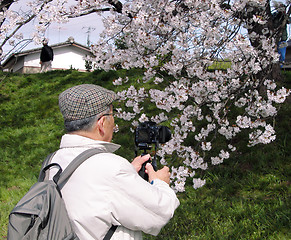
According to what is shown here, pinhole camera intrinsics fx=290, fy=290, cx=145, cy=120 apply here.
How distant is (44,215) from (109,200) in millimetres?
298

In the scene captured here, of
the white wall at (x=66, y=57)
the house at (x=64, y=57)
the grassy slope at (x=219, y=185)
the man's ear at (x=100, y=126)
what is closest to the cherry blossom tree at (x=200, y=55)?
the grassy slope at (x=219, y=185)

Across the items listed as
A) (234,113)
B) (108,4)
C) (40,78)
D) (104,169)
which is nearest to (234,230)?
(104,169)

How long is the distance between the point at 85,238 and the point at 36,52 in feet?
88.3

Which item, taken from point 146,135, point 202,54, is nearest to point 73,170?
point 146,135

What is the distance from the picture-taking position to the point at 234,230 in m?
3.46

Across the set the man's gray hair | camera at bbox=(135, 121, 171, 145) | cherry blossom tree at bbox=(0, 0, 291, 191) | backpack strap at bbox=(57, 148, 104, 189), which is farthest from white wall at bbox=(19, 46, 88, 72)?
backpack strap at bbox=(57, 148, 104, 189)

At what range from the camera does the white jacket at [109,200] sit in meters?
1.38

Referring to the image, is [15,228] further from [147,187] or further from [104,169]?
[147,187]

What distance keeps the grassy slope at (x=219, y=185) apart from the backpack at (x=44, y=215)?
252cm

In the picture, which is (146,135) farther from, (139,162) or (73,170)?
(73,170)

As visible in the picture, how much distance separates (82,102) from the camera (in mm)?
1565

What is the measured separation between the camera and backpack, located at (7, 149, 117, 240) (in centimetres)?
130

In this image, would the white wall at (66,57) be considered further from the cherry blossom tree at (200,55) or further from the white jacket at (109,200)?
the white jacket at (109,200)

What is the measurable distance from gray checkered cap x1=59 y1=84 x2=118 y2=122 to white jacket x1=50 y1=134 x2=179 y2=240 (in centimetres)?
26
